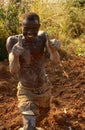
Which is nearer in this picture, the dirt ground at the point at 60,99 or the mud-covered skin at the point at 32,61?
the mud-covered skin at the point at 32,61

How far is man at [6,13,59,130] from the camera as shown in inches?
131

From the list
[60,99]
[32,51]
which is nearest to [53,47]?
[32,51]

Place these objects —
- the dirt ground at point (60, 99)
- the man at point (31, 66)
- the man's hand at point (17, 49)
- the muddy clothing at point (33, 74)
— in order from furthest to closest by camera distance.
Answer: the dirt ground at point (60, 99) → the muddy clothing at point (33, 74) → the man at point (31, 66) → the man's hand at point (17, 49)

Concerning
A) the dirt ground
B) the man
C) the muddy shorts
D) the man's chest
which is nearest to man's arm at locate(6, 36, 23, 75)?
the man

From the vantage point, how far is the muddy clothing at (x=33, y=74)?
3479 mm

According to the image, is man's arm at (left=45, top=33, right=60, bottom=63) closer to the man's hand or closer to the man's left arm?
the man's left arm

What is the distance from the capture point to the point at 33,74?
359 cm

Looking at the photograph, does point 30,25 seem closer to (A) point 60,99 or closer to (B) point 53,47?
(B) point 53,47

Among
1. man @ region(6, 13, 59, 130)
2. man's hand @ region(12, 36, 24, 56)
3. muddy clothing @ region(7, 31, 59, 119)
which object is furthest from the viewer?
muddy clothing @ region(7, 31, 59, 119)

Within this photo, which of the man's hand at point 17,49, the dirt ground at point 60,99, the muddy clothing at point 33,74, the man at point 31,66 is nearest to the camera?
the man's hand at point 17,49

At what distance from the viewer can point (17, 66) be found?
11.0ft

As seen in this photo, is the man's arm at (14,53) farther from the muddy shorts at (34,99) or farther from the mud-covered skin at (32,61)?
the muddy shorts at (34,99)

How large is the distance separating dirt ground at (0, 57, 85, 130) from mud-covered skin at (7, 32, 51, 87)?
0.93 meters

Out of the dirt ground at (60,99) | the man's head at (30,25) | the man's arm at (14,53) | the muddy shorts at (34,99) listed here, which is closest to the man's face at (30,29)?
the man's head at (30,25)
